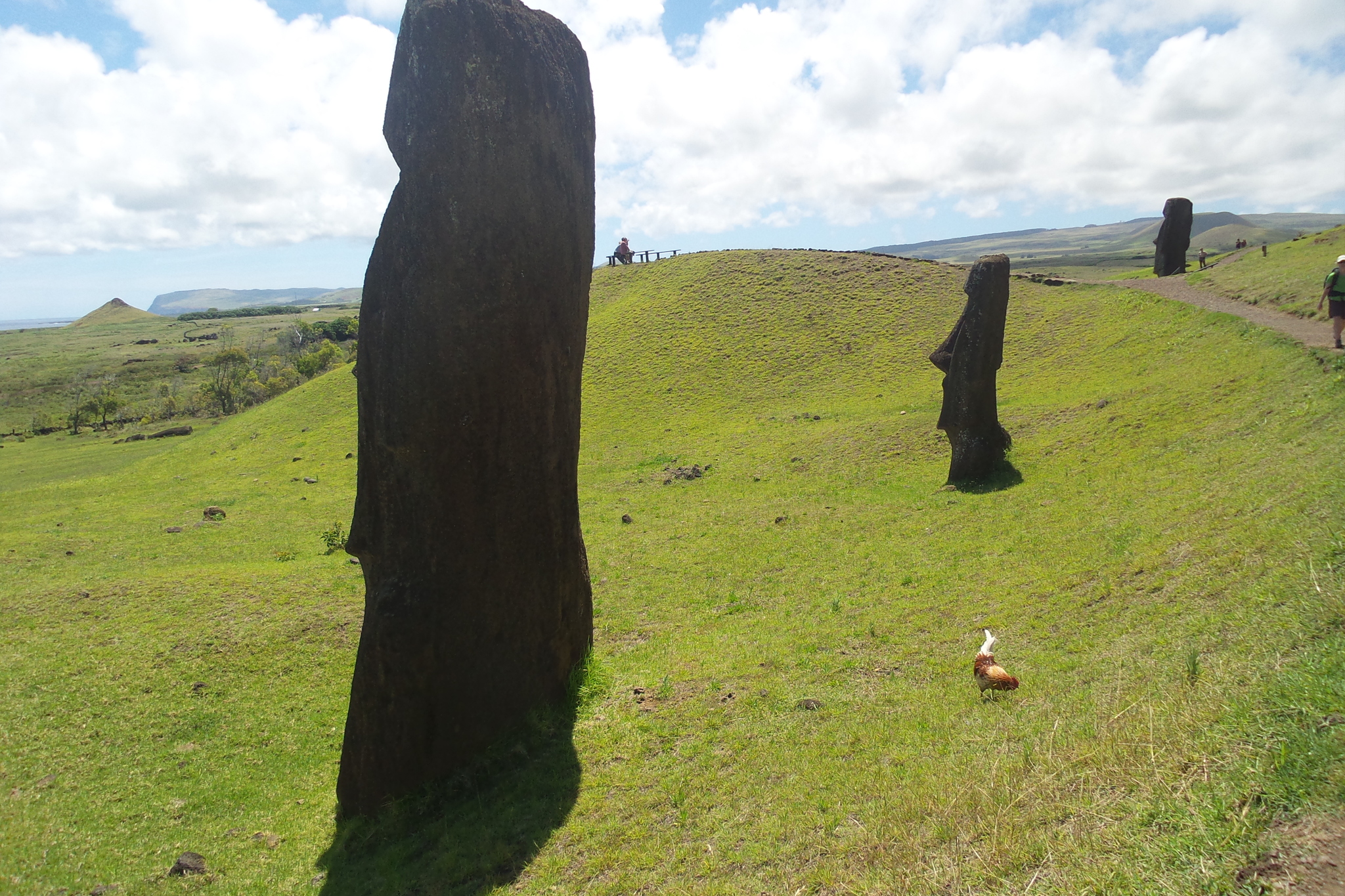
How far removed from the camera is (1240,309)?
1024 inches

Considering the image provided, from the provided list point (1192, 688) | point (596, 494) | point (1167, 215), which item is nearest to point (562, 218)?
point (1192, 688)

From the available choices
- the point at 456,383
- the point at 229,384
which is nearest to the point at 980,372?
the point at 456,383

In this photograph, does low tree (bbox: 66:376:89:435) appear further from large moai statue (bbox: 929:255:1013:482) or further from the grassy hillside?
the grassy hillside

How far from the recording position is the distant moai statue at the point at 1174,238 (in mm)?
39875

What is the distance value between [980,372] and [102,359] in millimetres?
138187

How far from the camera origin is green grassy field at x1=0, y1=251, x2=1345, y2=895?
4965 mm

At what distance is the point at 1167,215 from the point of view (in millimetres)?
40562

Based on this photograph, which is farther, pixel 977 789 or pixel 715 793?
pixel 715 793

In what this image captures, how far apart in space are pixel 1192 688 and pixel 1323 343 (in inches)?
673

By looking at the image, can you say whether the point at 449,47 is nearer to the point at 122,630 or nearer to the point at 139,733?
the point at 139,733

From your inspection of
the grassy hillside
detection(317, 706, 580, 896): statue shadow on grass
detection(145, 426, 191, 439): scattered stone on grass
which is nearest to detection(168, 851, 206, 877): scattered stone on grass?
detection(317, 706, 580, 896): statue shadow on grass

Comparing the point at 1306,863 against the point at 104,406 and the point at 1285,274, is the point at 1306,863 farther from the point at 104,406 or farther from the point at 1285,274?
the point at 104,406

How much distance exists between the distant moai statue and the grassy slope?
85.8 meters

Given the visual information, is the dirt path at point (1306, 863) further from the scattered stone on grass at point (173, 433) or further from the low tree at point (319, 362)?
the low tree at point (319, 362)
